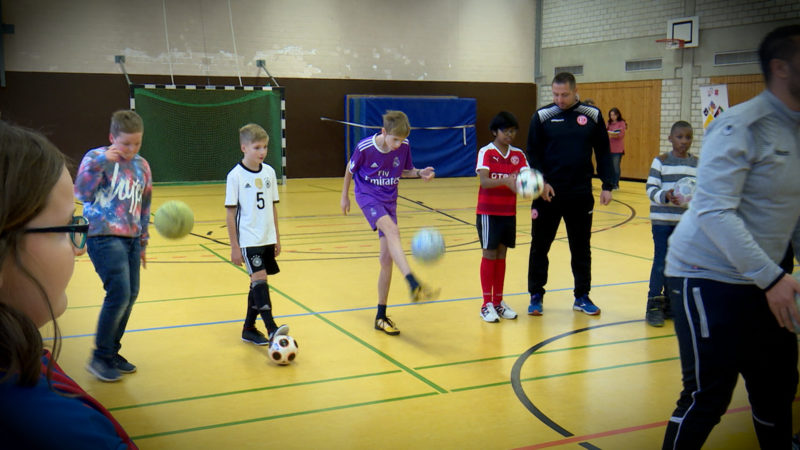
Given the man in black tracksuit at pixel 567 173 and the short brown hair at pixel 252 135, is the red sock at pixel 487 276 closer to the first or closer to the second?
the man in black tracksuit at pixel 567 173

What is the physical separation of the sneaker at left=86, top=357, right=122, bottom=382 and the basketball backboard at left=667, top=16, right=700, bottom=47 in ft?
53.8

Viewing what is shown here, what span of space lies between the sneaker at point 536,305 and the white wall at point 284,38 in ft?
45.0

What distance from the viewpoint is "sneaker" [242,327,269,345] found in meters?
5.37

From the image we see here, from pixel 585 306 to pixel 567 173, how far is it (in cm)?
115

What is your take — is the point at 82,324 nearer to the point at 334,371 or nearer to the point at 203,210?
the point at 334,371

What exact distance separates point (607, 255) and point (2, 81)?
44.7ft

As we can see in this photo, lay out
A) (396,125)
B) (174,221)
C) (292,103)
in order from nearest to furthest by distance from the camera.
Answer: (174,221) < (396,125) < (292,103)

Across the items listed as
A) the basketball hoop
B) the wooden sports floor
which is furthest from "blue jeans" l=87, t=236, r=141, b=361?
the basketball hoop

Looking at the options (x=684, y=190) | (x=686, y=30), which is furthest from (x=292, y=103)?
(x=684, y=190)

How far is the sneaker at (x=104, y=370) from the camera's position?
14.9 feet

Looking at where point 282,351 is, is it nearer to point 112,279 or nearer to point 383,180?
point 112,279

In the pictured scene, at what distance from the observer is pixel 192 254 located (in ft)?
29.7

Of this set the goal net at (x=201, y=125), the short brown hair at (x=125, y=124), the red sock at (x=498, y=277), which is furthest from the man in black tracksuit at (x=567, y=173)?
the goal net at (x=201, y=125)

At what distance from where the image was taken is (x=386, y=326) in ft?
18.7
